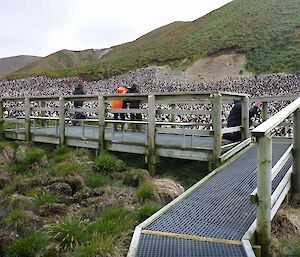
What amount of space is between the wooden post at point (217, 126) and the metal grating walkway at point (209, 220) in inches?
28.7

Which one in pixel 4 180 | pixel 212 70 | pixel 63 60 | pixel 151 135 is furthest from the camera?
pixel 63 60

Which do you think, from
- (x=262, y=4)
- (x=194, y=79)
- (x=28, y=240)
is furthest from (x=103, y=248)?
(x=262, y=4)

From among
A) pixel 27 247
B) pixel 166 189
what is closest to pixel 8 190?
pixel 27 247

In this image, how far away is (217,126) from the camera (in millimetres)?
7504

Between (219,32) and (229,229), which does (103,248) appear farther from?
(219,32)

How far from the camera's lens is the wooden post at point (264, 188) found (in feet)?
13.8

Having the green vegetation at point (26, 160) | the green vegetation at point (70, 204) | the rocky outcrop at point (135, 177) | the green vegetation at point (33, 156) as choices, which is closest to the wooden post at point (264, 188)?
the green vegetation at point (70, 204)

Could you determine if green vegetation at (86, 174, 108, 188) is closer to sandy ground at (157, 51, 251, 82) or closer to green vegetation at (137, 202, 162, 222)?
green vegetation at (137, 202, 162, 222)

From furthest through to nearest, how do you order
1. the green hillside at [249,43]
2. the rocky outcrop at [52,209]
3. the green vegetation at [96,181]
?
the green hillside at [249,43], the green vegetation at [96,181], the rocky outcrop at [52,209]

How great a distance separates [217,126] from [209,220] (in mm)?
2919

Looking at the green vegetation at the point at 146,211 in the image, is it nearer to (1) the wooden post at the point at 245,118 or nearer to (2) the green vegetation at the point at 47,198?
(2) the green vegetation at the point at 47,198

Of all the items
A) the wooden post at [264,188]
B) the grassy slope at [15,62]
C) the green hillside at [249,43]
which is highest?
the grassy slope at [15,62]

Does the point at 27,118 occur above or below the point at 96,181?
above

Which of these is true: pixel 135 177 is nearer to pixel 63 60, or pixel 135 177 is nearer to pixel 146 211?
pixel 146 211
